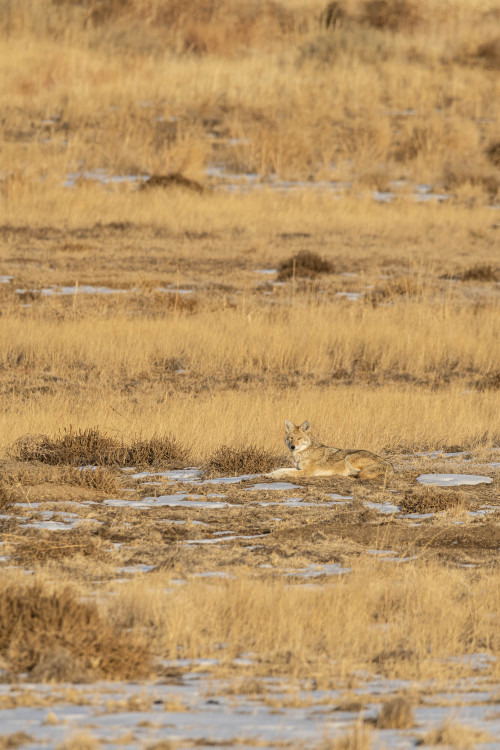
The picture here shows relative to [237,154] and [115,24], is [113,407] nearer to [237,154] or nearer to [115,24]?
[237,154]

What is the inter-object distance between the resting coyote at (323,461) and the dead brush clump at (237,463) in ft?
0.93

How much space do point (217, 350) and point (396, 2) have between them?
30.1 metres

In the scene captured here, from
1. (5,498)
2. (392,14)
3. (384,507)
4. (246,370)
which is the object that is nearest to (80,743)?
(5,498)

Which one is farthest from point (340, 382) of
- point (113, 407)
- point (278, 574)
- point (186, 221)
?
point (186, 221)

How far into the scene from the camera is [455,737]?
158 inches

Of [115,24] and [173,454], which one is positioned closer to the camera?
[173,454]

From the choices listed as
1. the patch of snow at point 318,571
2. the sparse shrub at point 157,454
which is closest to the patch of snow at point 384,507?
the patch of snow at point 318,571

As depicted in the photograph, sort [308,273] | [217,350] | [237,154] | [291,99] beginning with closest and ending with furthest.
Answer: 1. [217,350]
2. [308,273]
3. [237,154]
4. [291,99]

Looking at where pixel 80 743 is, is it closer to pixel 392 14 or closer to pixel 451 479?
pixel 451 479

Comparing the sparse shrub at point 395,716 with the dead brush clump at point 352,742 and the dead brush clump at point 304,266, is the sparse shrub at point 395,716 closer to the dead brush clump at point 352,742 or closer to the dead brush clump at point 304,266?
the dead brush clump at point 352,742

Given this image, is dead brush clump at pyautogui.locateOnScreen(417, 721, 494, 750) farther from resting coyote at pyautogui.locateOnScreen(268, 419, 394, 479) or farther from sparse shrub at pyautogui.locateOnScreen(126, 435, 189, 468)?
sparse shrub at pyautogui.locateOnScreen(126, 435, 189, 468)

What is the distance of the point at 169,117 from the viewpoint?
3097 centimetres

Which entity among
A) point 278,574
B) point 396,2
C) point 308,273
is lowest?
point 308,273

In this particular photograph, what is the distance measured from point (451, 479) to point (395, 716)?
5.42 meters
